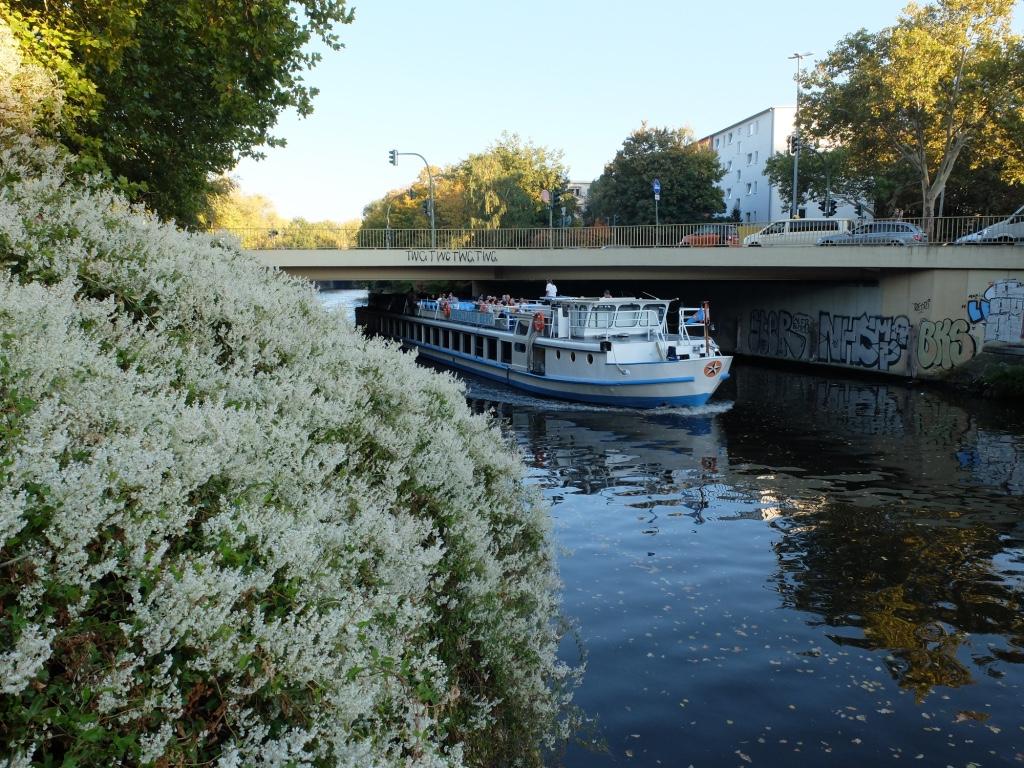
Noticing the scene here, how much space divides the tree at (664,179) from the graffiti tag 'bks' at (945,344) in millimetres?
35455

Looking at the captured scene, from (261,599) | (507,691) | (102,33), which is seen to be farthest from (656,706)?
(102,33)

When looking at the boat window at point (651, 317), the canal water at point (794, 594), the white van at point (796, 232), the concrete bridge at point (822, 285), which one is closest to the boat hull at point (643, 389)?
the boat window at point (651, 317)

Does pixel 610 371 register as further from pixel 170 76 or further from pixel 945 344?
pixel 170 76

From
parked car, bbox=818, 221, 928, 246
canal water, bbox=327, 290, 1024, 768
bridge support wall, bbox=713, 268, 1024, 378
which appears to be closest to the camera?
canal water, bbox=327, 290, 1024, 768

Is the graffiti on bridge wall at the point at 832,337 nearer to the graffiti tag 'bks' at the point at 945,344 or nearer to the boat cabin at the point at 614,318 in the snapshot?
the graffiti tag 'bks' at the point at 945,344

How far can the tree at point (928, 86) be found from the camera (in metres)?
32.6

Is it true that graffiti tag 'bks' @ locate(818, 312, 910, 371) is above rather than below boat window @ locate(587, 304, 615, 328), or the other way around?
below

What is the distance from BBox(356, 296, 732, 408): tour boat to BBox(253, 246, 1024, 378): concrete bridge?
12.5 ft

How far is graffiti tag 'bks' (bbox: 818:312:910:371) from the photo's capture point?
31438 millimetres

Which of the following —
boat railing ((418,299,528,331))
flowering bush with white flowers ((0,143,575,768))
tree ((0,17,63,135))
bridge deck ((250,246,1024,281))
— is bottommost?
boat railing ((418,299,528,331))

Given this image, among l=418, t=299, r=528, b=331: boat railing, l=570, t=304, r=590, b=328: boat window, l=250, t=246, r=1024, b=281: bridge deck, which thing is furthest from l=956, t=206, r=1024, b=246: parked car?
l=418, t=299, r=528, b=331: boat railing

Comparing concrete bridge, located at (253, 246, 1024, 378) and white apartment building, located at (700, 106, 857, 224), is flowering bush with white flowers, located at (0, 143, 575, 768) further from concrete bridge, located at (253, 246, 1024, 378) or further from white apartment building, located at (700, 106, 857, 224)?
white apartment building, located at (700, 106, 857, 224)

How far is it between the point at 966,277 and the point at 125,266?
30854 millimetres

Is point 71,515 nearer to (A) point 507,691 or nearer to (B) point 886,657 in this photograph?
(A) point 507,691
